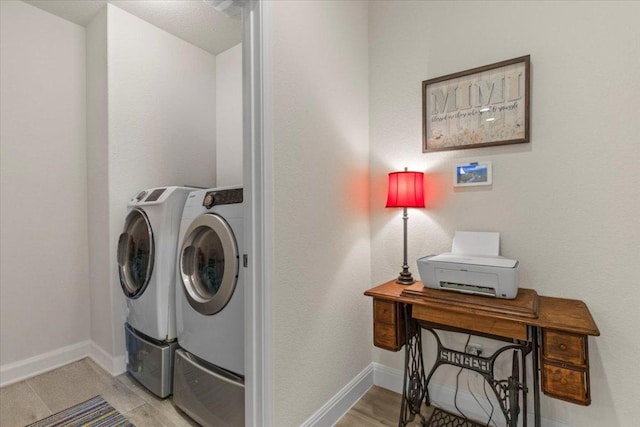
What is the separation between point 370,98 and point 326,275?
1183 millimetres

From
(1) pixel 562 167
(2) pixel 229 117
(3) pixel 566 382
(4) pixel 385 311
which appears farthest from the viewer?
(2) pixel 229 117

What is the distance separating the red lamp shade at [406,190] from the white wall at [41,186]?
2359mm

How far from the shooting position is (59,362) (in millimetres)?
2242

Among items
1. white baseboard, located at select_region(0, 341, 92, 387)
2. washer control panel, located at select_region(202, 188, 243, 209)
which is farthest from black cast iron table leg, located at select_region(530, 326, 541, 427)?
white baseboard, located at select_region(0, 341, 92, 387)

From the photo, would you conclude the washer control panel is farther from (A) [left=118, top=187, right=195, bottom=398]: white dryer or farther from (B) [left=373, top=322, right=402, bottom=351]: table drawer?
(B) [left=373, top=322, right=402, bottom=351]: table drawer

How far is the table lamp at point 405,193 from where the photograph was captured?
1667 millimetres

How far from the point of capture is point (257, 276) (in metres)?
1.29

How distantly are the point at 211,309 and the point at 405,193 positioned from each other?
1.19 meters

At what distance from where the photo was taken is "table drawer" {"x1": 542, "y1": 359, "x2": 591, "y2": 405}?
1073mm

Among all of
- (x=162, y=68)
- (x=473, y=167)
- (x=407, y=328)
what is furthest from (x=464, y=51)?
(x=162, y=68)

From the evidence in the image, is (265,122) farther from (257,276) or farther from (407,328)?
(407,328)

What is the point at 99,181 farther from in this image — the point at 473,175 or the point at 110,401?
the point at 473,175

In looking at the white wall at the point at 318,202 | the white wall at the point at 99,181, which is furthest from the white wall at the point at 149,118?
the white wall at the point at 318,202

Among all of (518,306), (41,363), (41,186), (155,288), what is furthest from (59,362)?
(518,306)
